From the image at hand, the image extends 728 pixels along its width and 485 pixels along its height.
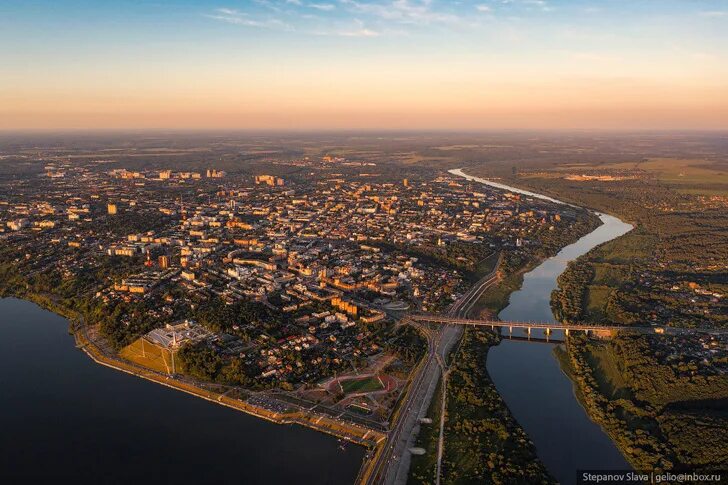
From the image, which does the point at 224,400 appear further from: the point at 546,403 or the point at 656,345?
the point at 656,345

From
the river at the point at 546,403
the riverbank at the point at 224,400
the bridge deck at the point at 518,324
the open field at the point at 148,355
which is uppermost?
the bridge deck at the point at 518,324

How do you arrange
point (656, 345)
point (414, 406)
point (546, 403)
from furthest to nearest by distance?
point (656, 345) < point (546, 403) < point (414, 406)

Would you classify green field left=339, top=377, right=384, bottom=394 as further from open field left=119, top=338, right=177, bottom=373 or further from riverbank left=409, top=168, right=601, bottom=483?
open field left=119, top=338, right=177, bottom=373

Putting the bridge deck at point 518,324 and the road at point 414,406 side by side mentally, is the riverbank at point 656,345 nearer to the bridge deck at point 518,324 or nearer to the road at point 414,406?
the bridge deck at point 518,324

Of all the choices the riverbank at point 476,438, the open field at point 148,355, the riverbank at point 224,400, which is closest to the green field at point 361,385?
the riverbank at point 224,400

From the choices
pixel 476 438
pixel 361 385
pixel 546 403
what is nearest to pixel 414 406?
pixel 361 385

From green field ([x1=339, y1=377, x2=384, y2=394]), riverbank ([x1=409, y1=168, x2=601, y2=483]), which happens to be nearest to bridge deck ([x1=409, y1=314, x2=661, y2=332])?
riverbank ([x1=409, y1=168, x2=601, y2=483])
